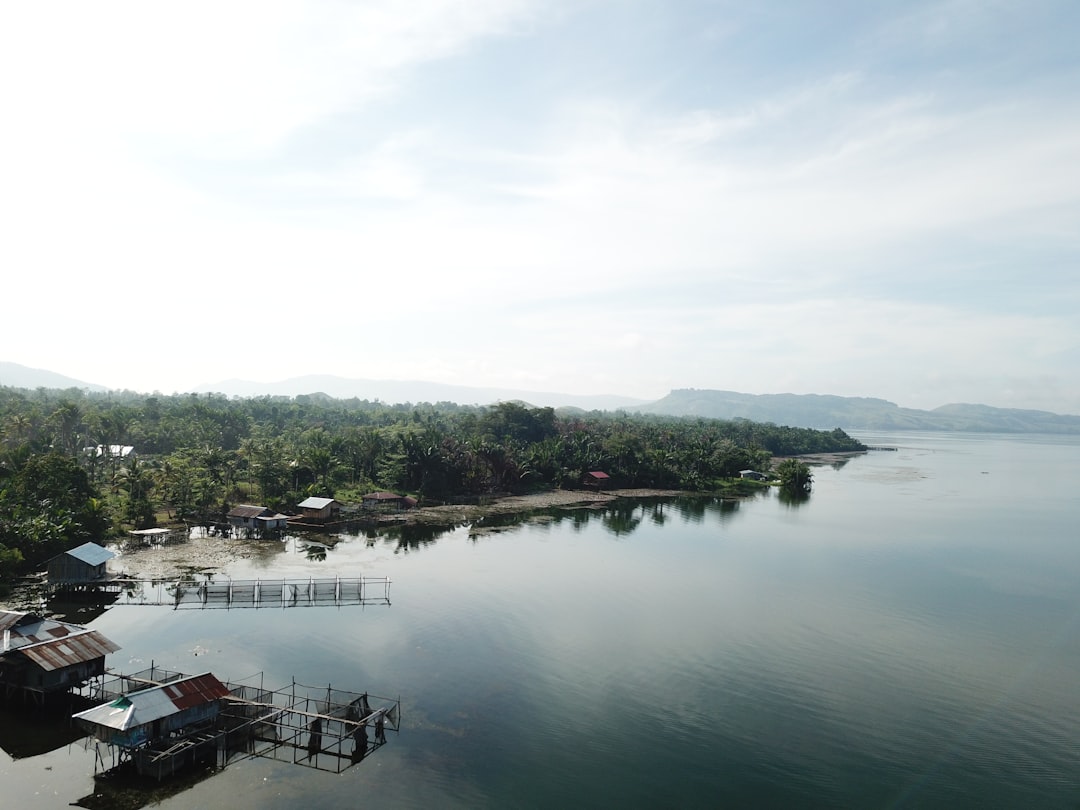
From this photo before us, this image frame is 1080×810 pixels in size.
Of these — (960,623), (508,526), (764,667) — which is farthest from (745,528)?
(764,667)

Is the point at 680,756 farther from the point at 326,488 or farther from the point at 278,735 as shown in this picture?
the point at 326,488

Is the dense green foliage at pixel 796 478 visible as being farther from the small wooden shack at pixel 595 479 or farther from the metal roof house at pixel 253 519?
the metal roof house at pixel 253 519

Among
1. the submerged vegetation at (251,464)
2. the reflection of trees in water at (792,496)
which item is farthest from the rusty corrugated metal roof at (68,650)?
the reflection of trees in water at (792,496)

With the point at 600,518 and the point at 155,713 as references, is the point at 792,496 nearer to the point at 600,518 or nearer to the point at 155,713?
the point at 600,518

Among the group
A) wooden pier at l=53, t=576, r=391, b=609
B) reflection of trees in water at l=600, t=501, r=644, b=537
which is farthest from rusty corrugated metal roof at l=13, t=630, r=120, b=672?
reflection of trees in water at l=600, t=501, r=644, b=537

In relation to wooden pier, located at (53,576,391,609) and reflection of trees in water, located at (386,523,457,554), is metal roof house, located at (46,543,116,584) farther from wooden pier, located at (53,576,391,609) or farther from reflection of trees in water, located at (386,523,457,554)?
reflection of trees in water, located at (386,523,457,554)
